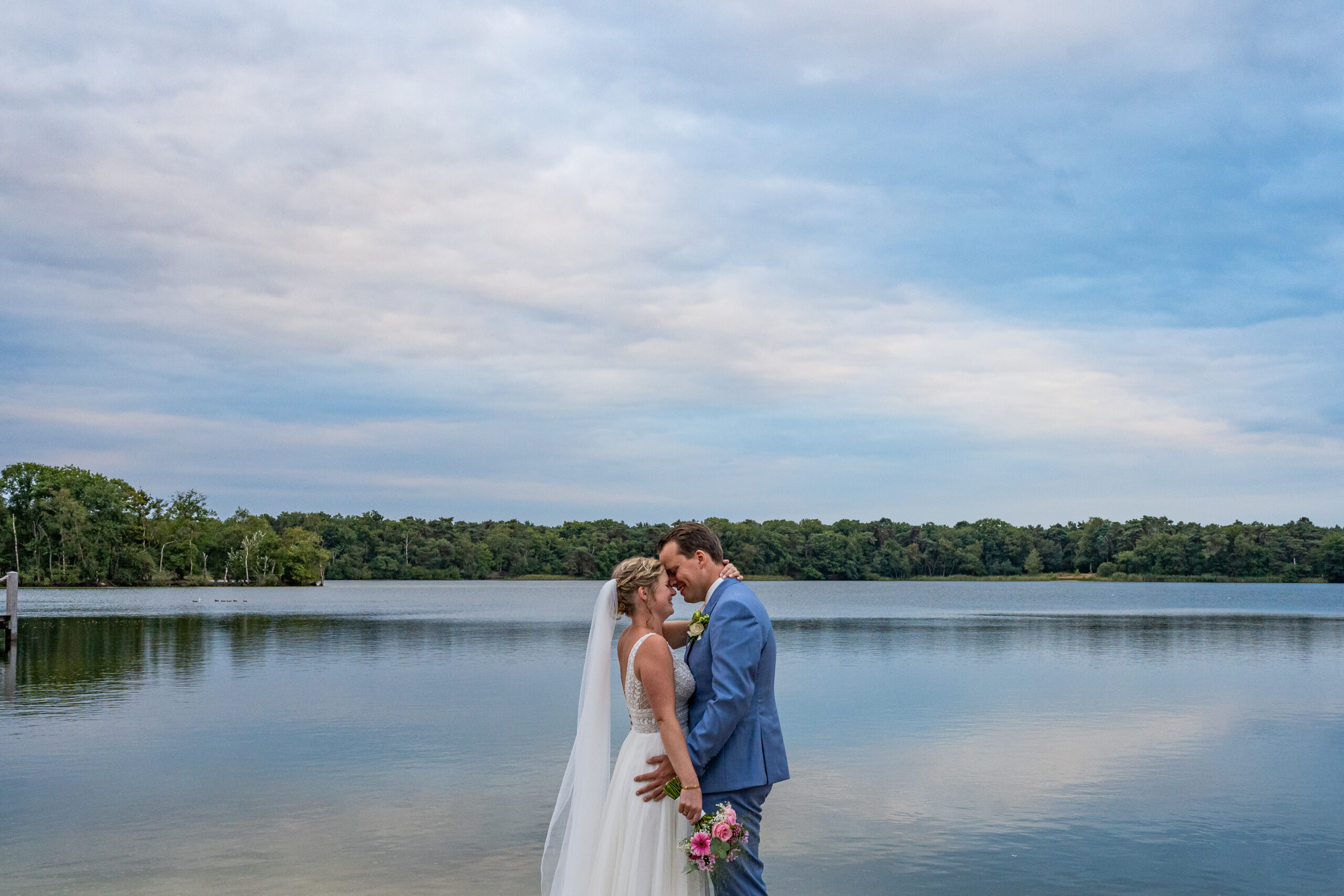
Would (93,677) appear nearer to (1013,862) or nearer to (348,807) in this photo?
(348,807)

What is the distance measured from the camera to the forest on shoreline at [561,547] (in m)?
111

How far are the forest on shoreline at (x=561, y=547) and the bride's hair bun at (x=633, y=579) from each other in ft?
366

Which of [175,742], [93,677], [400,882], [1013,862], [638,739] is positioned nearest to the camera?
[638,739]

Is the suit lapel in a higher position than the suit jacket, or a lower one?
higher

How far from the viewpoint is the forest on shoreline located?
111 m

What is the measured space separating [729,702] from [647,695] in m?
0.45

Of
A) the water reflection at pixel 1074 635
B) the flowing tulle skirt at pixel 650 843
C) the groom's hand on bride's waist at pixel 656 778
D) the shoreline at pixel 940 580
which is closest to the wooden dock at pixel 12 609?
the water reflection at pixel 1074 635

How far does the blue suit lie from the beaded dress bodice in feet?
0.13

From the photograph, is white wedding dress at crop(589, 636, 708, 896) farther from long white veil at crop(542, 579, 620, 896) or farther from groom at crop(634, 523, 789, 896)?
long white veil at crop(542, 579, 620, 896)

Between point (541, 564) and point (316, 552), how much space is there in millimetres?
43925

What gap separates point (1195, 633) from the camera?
136ft

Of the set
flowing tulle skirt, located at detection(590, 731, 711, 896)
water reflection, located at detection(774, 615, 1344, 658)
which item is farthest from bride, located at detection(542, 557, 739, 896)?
water reflection, located at detection(774, 615, 1344, 658)

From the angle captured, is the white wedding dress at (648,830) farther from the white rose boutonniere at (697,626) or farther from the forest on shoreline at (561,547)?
the forest on shoreline at (561,547)

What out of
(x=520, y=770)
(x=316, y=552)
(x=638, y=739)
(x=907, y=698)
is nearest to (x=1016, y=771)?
(x=520, y=770)
